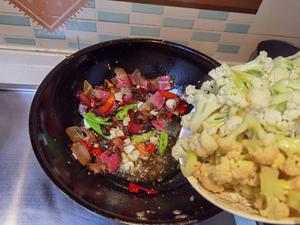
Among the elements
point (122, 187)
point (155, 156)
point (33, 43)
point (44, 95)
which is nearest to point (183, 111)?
point (155, 156)

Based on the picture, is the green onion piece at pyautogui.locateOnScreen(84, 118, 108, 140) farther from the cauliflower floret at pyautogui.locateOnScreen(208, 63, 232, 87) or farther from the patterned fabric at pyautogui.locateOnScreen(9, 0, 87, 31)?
the cauliflower floret at pyautogui.locateOnScreen(208, 63, 232, 87)

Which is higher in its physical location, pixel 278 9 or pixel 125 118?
pixel 278 9

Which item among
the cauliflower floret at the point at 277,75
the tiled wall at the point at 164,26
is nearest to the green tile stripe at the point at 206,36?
the tiled wall at the point at 164,26

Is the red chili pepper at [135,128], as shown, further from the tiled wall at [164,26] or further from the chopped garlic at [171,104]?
the tiled wall at [164,26]

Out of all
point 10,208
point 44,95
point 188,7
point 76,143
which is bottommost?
point 10,208

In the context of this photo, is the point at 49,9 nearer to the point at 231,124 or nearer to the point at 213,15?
the point at 213,15

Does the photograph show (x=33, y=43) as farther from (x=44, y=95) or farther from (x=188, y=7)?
(x=188, y=7)
